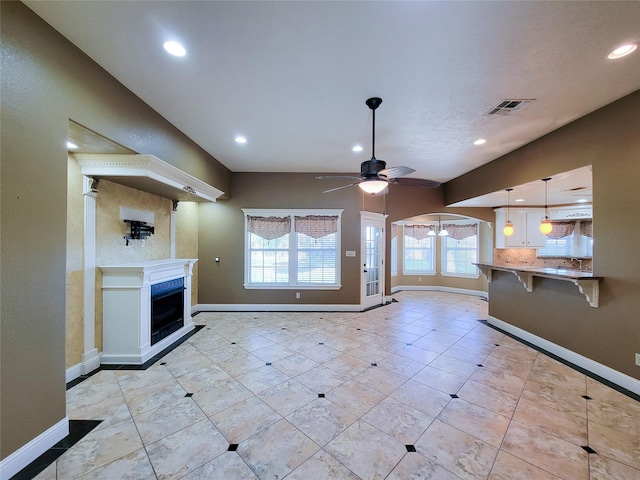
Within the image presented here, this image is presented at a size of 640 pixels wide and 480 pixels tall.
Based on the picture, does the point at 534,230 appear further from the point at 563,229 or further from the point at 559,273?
the point at 559,273

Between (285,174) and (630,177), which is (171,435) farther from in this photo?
(630,177)

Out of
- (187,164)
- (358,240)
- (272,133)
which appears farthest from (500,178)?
(187,164)

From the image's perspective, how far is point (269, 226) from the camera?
18.4 feet

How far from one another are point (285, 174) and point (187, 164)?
7.40ft

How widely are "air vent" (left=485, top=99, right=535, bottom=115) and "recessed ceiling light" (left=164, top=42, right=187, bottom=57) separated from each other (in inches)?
126

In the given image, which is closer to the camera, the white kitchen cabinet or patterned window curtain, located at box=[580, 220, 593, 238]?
the white kitchen cabinet

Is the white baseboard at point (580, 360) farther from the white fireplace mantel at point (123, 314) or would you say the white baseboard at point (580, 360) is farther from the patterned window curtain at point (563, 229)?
the white fireplace mantel at point (123, 314)

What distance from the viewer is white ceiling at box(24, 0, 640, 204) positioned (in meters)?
1.69

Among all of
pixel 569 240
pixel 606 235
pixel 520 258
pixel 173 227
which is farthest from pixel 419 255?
pixel 173 227

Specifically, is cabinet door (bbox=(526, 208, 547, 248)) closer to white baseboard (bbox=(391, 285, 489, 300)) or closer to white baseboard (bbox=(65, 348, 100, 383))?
white baseboard (bbox=(391, 285, 489, 300))

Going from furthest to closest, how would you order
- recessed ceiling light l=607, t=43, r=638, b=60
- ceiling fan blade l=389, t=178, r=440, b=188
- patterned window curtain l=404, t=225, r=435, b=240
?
patterned window curtain l=404, t=225, r=435, b=240, ceiling fan blade l=389, t=178, r=440, b=188, recessed ceiling light l=607, t=43, r=638, b=60

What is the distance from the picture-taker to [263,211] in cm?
559

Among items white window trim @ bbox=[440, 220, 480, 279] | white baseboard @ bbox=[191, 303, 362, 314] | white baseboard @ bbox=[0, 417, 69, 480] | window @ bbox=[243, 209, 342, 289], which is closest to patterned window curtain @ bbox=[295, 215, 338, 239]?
window @ bbox=[243, 209, 342, 289]

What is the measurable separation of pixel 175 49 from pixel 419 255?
330 inches
